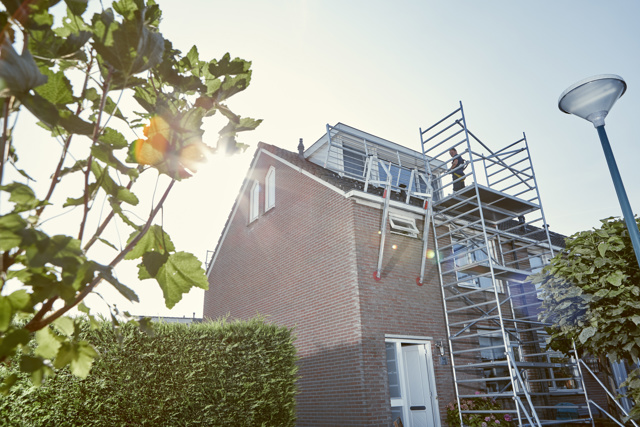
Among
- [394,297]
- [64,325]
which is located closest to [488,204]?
[394,297]

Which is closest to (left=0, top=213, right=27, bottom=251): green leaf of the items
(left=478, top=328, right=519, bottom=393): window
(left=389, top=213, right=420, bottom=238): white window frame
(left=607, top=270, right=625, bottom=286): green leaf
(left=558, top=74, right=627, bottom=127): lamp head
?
(left=558, top=74, right=627, bottom=127): lamp head

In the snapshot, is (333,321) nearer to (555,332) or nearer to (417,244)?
(417,244)

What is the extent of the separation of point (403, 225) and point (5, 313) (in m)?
11.2

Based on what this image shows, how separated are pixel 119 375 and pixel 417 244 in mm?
7866

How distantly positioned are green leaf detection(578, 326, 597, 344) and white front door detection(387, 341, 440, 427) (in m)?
4.18

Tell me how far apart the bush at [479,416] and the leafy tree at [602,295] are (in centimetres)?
305

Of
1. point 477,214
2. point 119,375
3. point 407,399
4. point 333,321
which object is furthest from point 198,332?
point 477,214

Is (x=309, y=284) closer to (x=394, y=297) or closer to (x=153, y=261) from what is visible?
(x=394, y=297)

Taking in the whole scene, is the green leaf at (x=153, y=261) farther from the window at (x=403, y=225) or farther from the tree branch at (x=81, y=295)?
the window at (x=403, y=225)

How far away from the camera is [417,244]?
11367 millimetres

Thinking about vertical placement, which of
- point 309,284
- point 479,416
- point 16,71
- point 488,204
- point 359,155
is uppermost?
point 359,155

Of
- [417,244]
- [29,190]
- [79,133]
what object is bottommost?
[29,190]

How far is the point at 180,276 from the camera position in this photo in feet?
4.28

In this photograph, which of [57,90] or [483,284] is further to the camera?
[483,284]
